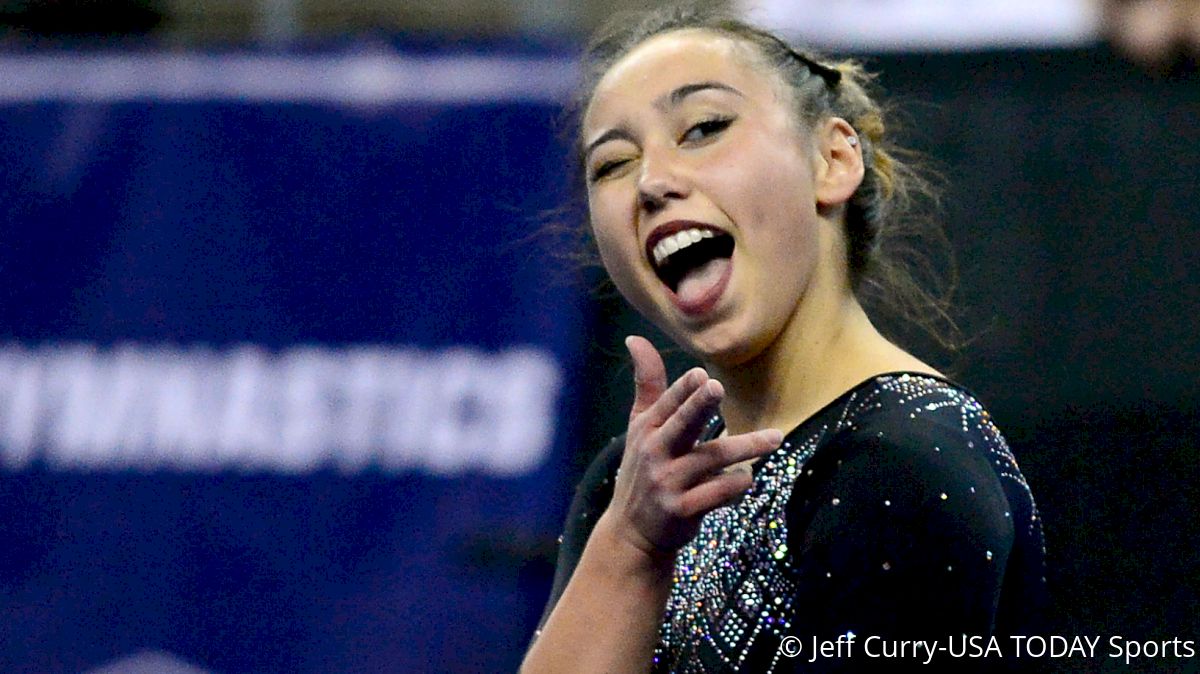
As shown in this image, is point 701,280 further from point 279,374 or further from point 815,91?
point 279,374

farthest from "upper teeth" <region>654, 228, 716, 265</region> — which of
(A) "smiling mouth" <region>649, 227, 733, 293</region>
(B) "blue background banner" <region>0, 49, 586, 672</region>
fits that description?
(B) "blue background banner" <region>0, 49, 586, 672</region>

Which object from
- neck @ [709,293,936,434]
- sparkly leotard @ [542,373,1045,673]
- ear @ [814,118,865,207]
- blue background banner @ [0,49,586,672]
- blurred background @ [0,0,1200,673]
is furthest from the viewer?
blue background banner @ [0,49,586,672]

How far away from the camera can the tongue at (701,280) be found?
55.9 inches

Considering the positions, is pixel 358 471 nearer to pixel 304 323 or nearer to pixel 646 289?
pixel 304 323

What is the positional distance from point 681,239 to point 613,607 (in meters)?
0.35

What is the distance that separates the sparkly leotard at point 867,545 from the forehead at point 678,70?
34cm

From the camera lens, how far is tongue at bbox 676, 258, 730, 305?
1420 mm

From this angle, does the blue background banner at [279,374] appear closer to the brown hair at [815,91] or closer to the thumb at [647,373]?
the brown hair at [815,91]

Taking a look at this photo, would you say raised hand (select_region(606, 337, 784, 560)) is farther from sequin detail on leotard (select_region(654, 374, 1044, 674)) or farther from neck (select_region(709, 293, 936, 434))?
neck (select_region(709, 293, 936, 434))

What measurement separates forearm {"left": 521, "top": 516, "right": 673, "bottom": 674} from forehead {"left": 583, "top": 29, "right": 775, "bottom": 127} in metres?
0.43

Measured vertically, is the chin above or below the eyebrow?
below

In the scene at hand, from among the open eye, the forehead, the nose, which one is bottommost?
the nose

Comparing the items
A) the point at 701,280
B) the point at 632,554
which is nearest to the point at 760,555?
the point at 632,554

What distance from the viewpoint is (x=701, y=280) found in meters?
1.43
